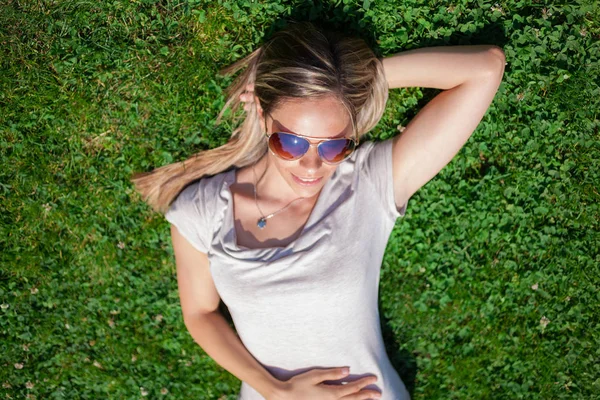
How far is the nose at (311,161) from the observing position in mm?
3529

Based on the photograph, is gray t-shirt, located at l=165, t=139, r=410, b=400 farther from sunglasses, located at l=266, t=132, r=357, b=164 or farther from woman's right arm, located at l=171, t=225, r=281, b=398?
sunglasses, located at l=266, t=132, r=357, b=164

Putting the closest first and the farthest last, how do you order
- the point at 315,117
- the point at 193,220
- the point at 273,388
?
the point at 315,117 → the point at 193,220 → the point at 273,388

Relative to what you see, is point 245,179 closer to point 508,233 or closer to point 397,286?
point 397,286

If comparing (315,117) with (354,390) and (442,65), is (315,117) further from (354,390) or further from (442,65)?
(354,390)

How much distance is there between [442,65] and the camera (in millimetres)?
3842

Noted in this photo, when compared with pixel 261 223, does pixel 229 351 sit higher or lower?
lower

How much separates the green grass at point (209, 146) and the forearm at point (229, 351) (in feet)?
2.44

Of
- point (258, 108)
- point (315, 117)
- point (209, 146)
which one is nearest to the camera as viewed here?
point (315, 117)

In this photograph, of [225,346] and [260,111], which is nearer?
[260,111]

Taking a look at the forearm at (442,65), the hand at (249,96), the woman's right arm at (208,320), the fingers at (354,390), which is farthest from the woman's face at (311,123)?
the fingers at (354,390)

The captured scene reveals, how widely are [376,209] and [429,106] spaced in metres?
0.81

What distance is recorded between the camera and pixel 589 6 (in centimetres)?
445

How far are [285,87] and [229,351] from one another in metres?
2.09

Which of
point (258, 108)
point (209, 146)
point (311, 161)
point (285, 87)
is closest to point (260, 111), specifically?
point (258, 108)
